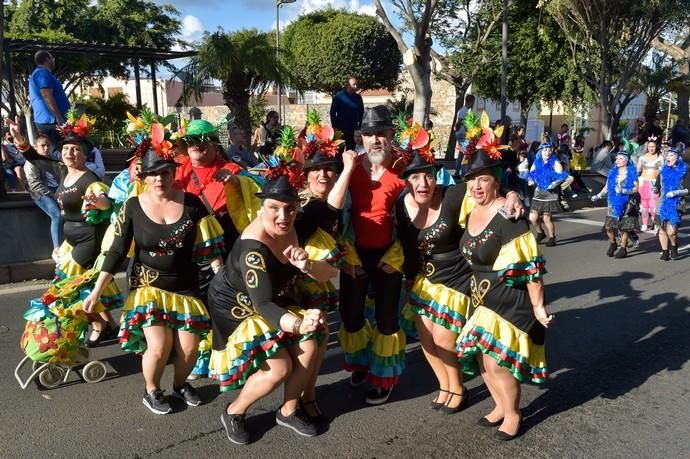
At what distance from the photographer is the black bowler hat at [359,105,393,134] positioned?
13.0 feet

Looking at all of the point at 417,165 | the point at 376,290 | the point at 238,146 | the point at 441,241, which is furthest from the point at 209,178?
the point at 238,146

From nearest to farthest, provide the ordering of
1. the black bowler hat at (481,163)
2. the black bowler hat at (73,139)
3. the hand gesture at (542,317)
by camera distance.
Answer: the hand gesture at (542,317)
the black bowler hat at (481,163)
the black bowler hat at (73,139)

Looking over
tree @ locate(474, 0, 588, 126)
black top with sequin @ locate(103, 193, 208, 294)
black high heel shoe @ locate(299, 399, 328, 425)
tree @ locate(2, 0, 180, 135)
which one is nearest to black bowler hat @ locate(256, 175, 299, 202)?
black top with sequin @ locate(103, 193, 208, 294)

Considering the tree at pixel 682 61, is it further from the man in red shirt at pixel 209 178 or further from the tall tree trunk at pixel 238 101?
the man in red shirt at pixel 209 178

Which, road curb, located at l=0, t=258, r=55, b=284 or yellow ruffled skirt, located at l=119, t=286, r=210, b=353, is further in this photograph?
road curb, located at l=0, t=258, r=55, b=284

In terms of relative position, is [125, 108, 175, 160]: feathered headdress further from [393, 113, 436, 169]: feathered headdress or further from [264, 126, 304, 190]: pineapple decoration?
[393, 113, 436, 169]: feathered headdress

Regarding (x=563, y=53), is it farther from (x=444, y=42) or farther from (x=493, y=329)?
(x=493, y=329)

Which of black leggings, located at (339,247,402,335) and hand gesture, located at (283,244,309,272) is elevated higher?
hand gesture, located at (283,244,309,272)

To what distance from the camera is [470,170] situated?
3508 millimetres

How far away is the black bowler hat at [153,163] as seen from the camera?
11.9 ft

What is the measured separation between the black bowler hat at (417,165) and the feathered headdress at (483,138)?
25 cm

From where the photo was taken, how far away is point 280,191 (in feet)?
10.6

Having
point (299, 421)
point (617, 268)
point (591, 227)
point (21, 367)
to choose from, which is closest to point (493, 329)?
point (299, 421)

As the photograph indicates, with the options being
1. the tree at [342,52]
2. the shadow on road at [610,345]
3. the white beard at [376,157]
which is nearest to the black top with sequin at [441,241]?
the white beard at [376,157]
